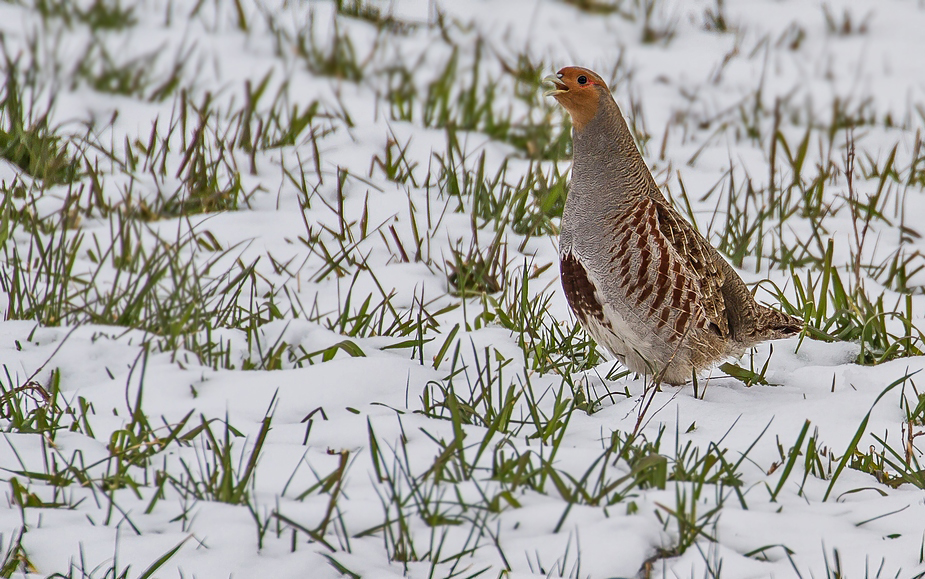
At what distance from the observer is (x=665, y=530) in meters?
2.06

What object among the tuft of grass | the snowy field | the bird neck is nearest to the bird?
the bird neck

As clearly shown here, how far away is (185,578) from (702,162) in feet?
14.2

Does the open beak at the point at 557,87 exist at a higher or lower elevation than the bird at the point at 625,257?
higher

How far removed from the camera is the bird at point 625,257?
3.05 m

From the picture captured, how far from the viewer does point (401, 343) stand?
3186 millimetres

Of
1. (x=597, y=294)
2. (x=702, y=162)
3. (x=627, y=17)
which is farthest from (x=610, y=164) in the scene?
(x=627, y=17)

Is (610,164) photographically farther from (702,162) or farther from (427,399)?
(702,162)

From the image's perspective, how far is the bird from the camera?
3.05 meters

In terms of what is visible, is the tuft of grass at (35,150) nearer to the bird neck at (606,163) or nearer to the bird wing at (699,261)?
the bird neck at (606,163)

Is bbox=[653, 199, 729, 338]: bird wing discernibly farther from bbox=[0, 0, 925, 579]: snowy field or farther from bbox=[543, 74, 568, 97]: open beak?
bbox=[543, 74, 568, 97]: open beak

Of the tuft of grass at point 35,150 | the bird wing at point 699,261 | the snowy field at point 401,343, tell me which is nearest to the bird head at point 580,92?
the bird wing at point 699,261

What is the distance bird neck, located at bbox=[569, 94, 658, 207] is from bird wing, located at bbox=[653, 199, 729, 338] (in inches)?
4.7

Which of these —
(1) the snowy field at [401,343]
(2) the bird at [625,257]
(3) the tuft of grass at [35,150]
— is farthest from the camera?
(3) the tuft of grass at [35,150]

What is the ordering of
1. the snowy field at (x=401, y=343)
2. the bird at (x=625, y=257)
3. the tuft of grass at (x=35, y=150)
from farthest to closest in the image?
the tuft of grass at (x=35, y=150) < the bird at (x=625, y=257) < the snowy field at (x=401, y=343)
